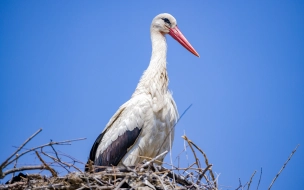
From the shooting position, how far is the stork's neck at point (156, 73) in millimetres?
7255

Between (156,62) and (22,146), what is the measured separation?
3.59 metres

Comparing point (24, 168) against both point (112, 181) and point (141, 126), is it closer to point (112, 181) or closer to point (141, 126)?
point (112, 181)

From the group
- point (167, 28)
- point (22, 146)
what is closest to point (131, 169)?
point (22, 146)

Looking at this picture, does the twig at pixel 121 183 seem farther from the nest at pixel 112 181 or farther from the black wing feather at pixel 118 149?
the black wing feather at pixel 118 149

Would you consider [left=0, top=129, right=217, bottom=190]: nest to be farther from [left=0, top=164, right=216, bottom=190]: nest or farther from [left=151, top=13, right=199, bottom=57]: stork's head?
[left=151, top=13, right=199, bottom=57]: stork's head

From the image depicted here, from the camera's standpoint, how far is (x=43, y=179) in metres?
5.39

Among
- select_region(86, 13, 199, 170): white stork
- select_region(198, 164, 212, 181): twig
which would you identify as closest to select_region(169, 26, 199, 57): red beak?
select_region(86, 13, 199, 170): white stork

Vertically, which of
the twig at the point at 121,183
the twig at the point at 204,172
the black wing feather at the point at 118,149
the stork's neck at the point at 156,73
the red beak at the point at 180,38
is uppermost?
the red beak at the point at 180,38

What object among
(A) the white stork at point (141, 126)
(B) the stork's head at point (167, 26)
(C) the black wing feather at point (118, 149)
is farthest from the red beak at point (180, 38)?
(C) the black wing feather at point (118, 149)

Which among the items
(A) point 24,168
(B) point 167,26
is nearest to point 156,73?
(B) point 167,26

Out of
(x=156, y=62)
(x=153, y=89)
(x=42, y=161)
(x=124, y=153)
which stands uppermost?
(x=156, y=62)

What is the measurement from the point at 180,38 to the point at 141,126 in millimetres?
1906

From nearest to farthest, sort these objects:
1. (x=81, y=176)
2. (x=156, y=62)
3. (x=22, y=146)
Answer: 1. (x=22, y=146)
2. (x=81, y=176)
3. (x=156, y=62)

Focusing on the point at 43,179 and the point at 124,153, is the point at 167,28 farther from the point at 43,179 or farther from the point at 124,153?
the point at 43,179
